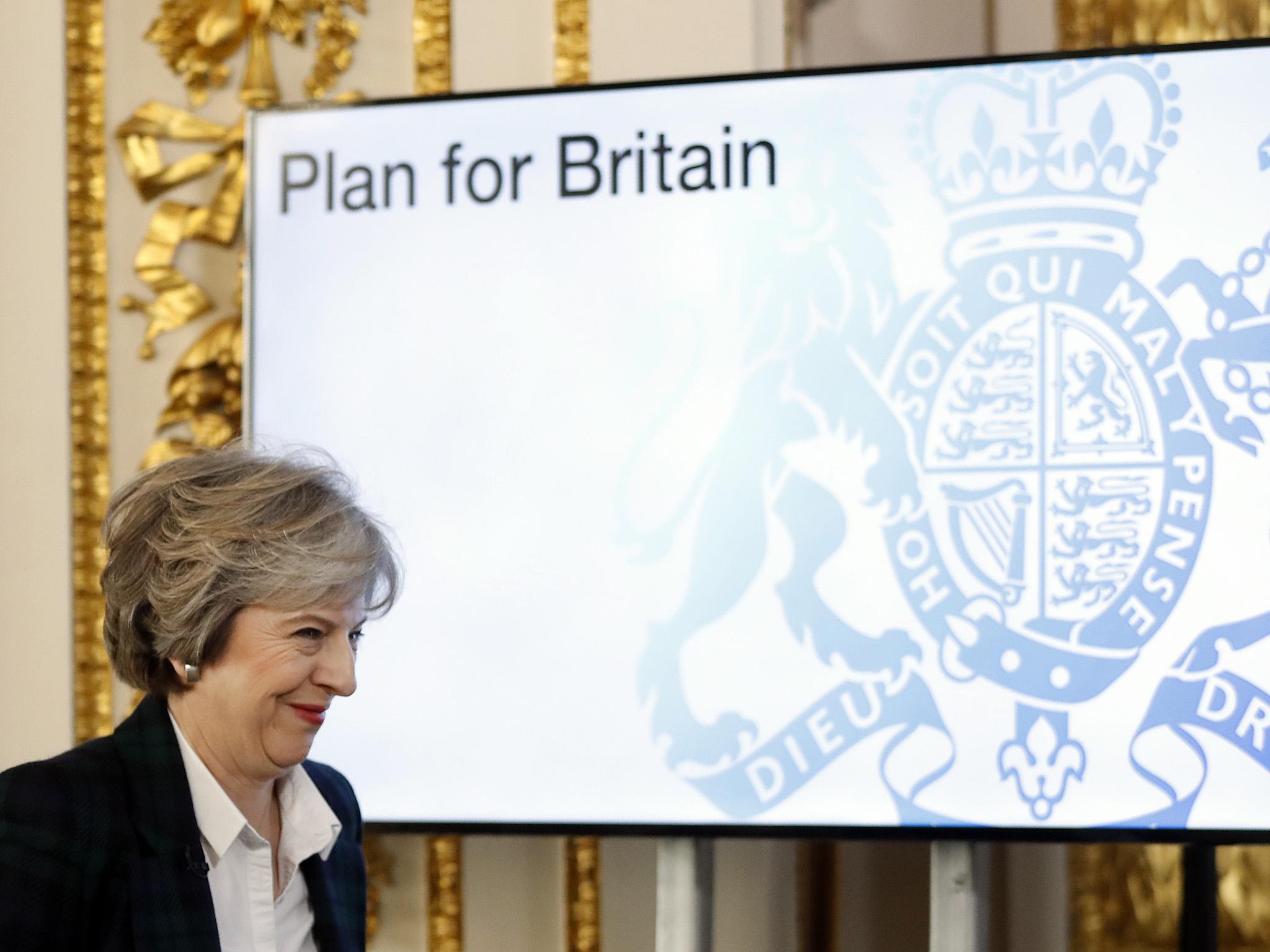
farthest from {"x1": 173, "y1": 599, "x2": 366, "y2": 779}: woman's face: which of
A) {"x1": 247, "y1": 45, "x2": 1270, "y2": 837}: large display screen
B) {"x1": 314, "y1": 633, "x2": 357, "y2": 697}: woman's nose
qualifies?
{"x1": 247, "y1": 45, "x2": 1270, "y2": 837}: large display screen

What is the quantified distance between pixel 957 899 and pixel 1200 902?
0.37 metres

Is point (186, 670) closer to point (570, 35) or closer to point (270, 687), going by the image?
point (270, 687)

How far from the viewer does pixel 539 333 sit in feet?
7.61

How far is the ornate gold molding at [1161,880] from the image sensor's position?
235cm

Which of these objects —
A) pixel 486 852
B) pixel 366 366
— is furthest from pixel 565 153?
pixel 486 852

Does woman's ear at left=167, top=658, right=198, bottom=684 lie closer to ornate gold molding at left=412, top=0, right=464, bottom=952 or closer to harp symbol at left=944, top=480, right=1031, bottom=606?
ornate gold molding at left=412, top=0, right=464, bottom=952

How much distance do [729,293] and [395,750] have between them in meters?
0.94

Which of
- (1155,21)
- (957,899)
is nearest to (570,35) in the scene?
(1155,21)

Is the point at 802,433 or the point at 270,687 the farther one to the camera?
the point at 802,433

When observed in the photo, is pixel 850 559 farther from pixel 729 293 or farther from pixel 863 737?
pixel 729 293

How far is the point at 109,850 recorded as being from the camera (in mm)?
1420

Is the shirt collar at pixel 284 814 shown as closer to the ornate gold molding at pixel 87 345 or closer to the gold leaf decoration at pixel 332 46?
the ornate gold molding at pixel 87 345

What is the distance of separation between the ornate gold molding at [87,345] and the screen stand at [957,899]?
5.03 feet

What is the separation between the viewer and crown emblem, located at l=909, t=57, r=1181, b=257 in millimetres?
2168
